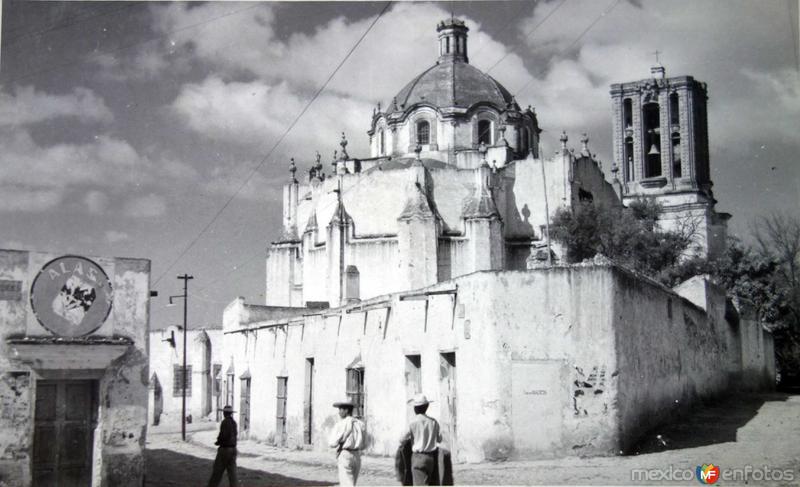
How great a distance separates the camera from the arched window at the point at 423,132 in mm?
41938

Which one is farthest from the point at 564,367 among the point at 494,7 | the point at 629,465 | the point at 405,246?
the point at 405,246

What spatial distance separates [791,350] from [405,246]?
1456cm

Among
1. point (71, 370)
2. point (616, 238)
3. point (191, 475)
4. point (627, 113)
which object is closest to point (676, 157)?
point (627, 113)

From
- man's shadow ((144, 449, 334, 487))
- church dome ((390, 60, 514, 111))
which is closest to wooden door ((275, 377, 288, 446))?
man's shadow ((144, 449, 334, 487))

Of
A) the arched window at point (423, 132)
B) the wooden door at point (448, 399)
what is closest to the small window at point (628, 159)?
the arched window at point (423, 132)

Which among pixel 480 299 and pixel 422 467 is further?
pixel 480 299

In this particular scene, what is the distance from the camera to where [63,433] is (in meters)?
12.2

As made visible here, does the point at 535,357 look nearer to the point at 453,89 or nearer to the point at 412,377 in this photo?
the point at 412,377

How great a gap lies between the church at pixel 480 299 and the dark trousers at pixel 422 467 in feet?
13.8

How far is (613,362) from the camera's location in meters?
13.9

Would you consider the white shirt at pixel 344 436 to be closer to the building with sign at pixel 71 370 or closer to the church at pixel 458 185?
the building with sign at pixel 71 370

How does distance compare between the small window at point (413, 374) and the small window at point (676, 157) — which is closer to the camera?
the small window at point (413, 374)

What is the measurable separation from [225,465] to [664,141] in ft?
133

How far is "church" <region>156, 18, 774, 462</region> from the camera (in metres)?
14.0
